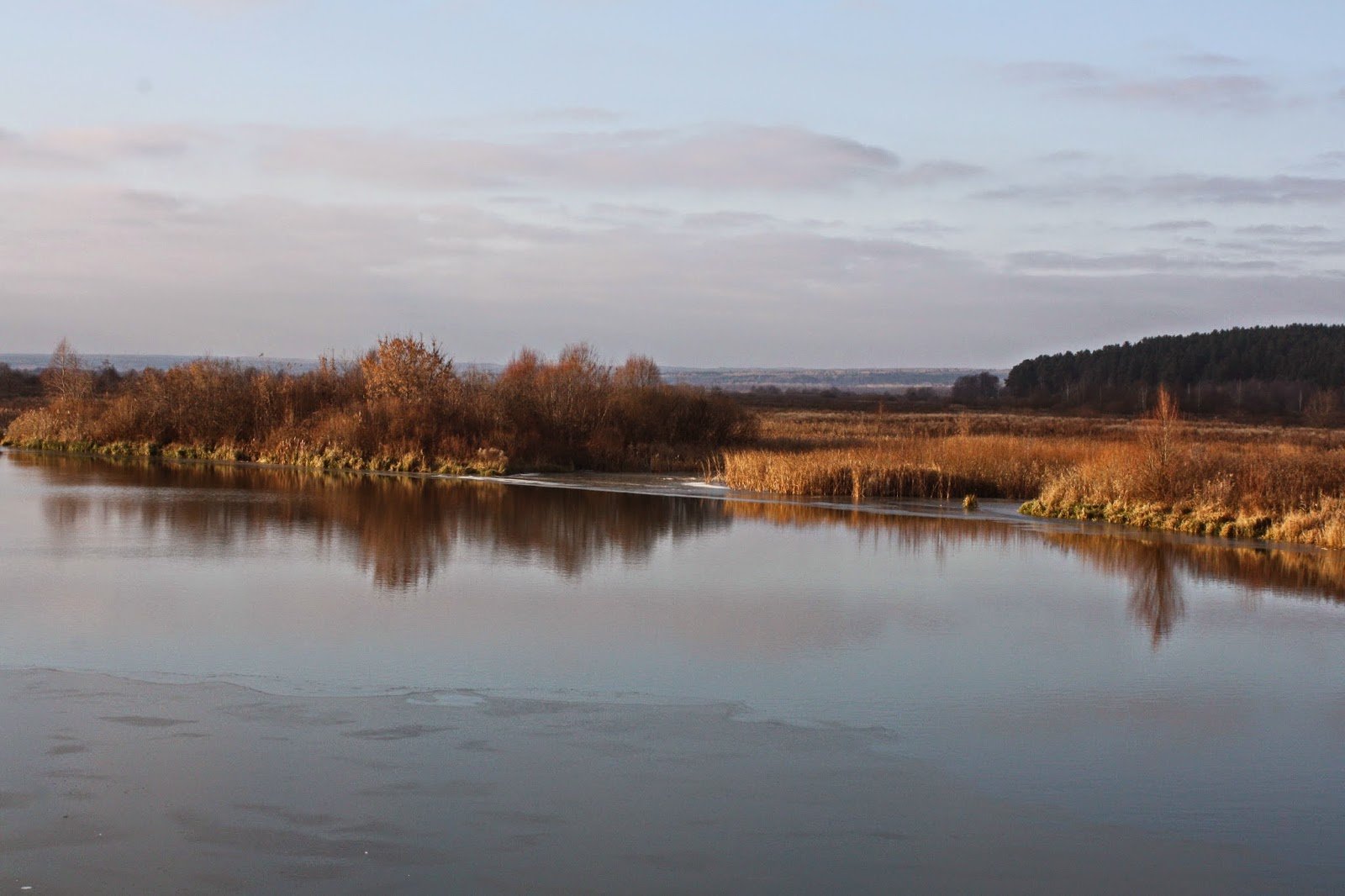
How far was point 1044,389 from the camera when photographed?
355ft

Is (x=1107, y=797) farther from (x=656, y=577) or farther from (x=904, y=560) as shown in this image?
(x=904, y=560)

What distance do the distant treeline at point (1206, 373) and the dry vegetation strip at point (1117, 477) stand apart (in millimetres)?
58900

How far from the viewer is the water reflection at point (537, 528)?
1507 cm

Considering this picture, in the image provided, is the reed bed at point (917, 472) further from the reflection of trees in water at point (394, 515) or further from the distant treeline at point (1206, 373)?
the distant treeline at point (1206, 373)

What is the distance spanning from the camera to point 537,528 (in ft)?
61.4

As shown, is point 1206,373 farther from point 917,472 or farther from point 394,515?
point 394,515

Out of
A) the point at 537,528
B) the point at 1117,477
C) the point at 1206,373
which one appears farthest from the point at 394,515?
the point at 1206,373

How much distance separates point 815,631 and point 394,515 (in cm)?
1051

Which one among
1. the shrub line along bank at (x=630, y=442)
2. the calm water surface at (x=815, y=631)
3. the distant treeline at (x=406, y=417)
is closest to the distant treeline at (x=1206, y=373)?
the shrub line along bank at (x=630, y=442)

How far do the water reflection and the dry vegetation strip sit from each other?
1.39 m

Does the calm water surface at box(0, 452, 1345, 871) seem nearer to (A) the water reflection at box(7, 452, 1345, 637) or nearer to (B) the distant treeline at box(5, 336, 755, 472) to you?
(A) the water reflection at box(7, 452, 1345, 637)

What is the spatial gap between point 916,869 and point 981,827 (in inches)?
27.4

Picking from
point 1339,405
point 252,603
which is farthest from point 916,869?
point 1339,405

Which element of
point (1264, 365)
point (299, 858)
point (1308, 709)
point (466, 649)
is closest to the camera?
point (299, 858)
